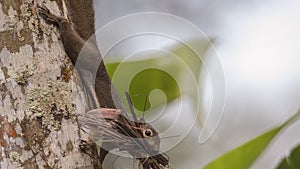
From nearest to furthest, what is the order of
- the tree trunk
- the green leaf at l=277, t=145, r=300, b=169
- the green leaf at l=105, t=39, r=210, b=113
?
the green leaf at l=277, t=145, r=300, b=169 → the tree trunk → the green leaf at l=105, t=39, r=210, b=113

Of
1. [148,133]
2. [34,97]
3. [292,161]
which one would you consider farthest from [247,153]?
[34,97]

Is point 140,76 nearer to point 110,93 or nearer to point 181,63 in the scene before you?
point 181,63

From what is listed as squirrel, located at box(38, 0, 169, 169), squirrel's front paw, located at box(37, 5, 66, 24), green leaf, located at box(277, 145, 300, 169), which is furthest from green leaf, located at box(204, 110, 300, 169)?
squirrel's front paw, located at box(37, 5, 66, 24)

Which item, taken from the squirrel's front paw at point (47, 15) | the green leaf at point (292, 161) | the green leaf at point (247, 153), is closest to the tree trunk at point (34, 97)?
the squirrel's front paw at point (47, 15)

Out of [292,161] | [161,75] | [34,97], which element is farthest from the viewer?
[161,75]

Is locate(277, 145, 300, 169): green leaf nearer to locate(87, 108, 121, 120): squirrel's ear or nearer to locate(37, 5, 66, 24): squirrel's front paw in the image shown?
locate(87, 108, 121, 120): squirrel's ear

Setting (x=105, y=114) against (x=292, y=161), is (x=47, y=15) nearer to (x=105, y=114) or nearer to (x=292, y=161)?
(x=105, y=114)
